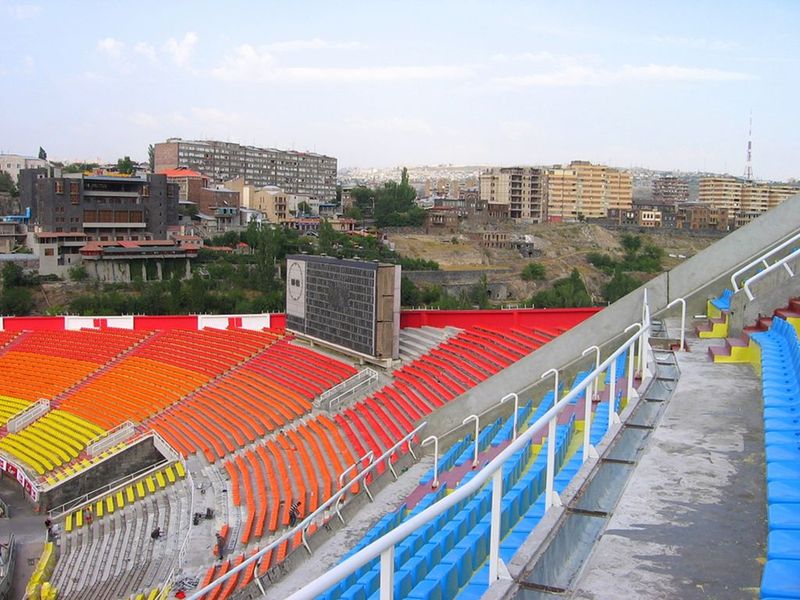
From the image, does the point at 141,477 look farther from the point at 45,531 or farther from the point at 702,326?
the point at 702,326

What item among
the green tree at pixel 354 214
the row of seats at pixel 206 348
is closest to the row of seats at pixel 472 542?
the row of seats at pixel 206 348

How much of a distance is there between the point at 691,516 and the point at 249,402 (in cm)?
1621

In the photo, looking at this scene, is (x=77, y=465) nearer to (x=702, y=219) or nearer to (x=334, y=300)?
(x=334, y=300)

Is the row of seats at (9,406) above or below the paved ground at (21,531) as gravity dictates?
above

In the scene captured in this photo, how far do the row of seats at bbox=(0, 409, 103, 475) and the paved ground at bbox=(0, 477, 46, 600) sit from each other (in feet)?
2.59

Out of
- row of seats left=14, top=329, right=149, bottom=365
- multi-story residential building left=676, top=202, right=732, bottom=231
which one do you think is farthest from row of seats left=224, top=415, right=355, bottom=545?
multi-story residential building left=676, top=202, right=732, bottom=231

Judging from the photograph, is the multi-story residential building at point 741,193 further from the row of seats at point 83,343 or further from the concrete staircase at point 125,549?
the concrete staircase at point 125,549

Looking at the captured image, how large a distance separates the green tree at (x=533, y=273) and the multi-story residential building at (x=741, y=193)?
66944 mm

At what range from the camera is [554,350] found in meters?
12.8

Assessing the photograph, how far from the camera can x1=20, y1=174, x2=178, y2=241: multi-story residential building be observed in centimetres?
5516

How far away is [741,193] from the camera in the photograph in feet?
441

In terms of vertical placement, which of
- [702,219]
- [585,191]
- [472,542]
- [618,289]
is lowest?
[618,289]

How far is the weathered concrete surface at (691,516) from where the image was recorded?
3273 mm

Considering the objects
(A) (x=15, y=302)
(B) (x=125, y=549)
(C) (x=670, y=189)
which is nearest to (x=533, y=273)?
(A) (x=15, y=302)
